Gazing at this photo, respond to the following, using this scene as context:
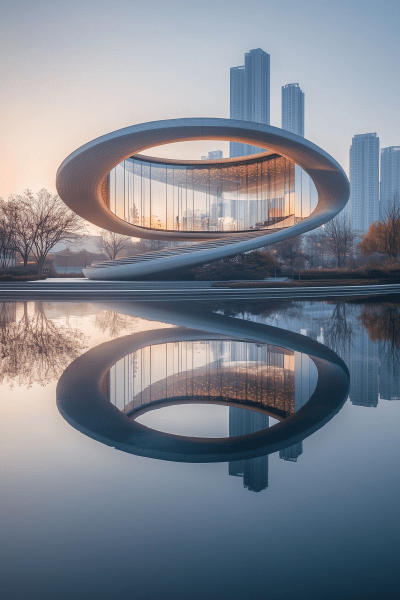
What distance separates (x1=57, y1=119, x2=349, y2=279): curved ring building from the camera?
898 inches

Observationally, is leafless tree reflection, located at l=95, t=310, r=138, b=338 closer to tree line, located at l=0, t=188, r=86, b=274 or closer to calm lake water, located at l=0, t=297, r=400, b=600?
calm lake water, located at l=0, t=297, r=400, b=600

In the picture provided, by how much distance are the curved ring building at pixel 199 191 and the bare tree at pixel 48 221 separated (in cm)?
277

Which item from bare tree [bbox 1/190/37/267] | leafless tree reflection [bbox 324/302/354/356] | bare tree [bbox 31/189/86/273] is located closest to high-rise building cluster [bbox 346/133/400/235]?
bare tree [bbox 31/189/86/273]

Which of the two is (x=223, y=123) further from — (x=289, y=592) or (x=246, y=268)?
(x=289, y=592)

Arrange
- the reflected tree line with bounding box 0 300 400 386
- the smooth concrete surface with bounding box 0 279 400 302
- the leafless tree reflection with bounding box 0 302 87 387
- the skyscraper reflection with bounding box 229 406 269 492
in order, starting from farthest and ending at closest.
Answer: the smooth concrete surface with bounding box 0 279 400 302, the reflected tree line with bounding box 0 300 400 386, the leafless tree reflection with bounding box 0 302 87 387, the skyscraper reflection with bounding box 229 406 269 492

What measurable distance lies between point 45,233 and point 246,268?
706 inches

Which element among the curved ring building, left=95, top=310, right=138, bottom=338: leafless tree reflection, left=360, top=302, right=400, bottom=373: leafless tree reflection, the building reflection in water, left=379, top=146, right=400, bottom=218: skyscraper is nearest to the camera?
the building reflection in water

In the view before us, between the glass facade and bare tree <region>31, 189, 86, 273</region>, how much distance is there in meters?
4.85

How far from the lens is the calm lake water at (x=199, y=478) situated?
1976 millimetres

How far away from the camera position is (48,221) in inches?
1336

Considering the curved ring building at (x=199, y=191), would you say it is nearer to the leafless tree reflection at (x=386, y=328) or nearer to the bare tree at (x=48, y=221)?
the bare tree at (x=48, y=221)

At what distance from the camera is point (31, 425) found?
3.92m

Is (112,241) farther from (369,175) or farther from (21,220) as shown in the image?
(369,175)

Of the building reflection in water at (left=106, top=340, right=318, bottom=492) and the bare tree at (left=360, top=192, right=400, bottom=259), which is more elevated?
the bare tree at (left=360, top=192, right=400, bottom=259)
